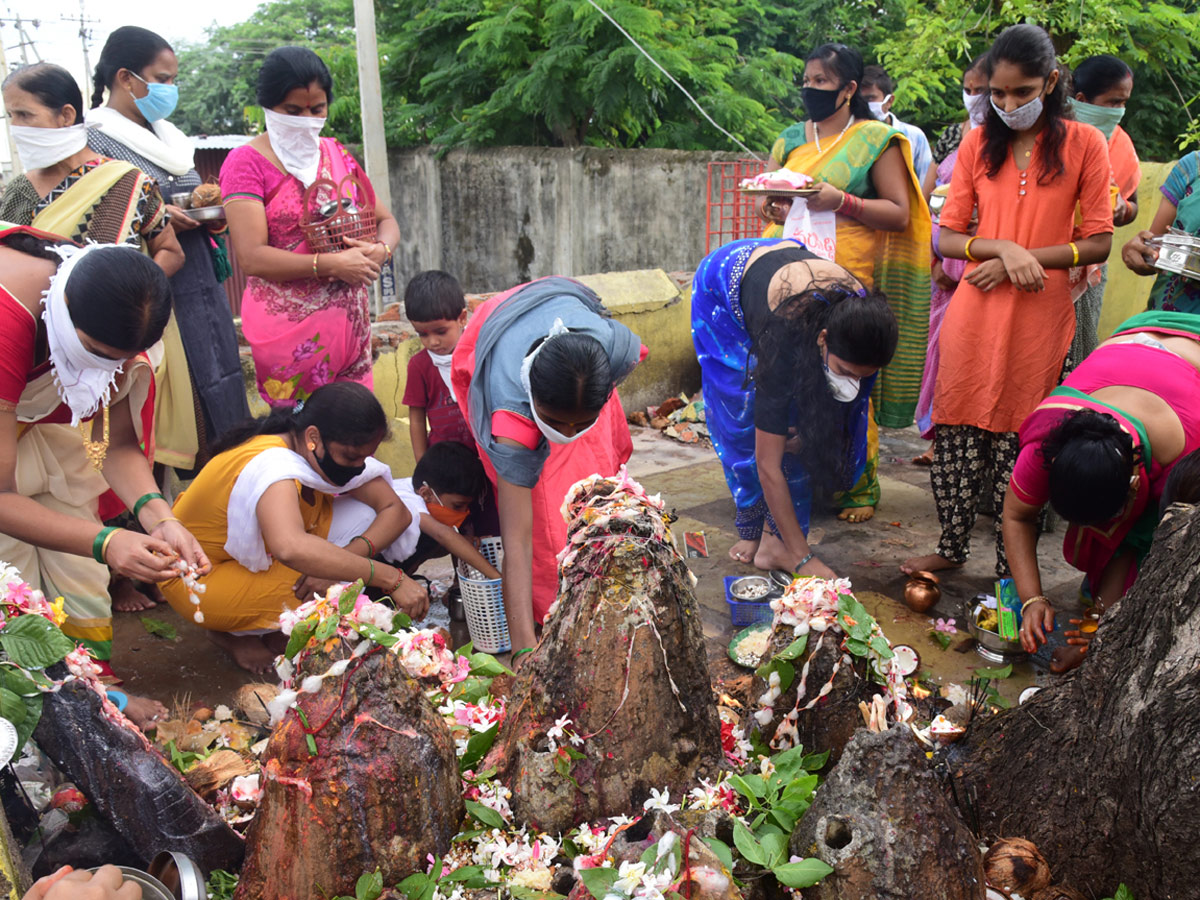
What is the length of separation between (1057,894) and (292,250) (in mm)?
3473

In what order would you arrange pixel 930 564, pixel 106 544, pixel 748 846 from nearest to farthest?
1. pixel 748 846
2. pixel 106 544
3. pixel 930 564

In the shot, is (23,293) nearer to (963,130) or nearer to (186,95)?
(963,130)

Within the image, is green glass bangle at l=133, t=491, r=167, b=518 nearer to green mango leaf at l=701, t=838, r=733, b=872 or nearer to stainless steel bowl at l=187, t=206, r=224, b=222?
stainless steel bowl at l=187, t=206, r=224, b=222

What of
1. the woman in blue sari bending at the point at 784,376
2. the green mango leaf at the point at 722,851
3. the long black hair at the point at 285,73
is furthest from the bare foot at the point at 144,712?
the woman in blue sari bending at the point at 784,376

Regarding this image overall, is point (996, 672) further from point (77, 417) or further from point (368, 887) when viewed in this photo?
point (77, 417)

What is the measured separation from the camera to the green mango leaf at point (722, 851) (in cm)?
156

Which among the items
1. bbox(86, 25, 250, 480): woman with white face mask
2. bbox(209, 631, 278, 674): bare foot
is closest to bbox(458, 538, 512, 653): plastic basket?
bbox(209, 631, 278, 674): bare foot

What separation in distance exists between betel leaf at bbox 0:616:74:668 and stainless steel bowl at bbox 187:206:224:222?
2.38 meters

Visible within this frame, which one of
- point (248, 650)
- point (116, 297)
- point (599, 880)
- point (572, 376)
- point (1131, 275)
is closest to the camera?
point (599, 880)

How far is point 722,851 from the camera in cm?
158

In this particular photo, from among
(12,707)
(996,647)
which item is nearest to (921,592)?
(996,647)

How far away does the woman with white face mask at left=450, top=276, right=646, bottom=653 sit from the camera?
2.84m

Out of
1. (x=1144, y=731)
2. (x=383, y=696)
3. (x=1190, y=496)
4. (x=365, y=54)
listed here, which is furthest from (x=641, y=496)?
(x=365, y=54)

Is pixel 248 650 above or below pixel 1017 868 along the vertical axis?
below
